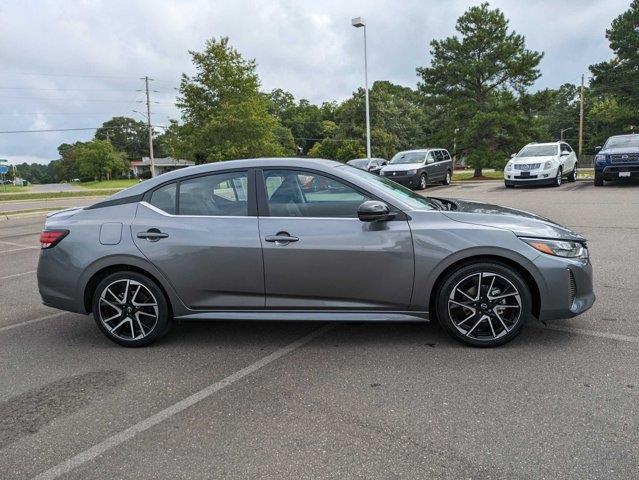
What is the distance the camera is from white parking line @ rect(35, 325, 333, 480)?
2.73 m

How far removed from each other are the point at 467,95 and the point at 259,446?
31.6 meters

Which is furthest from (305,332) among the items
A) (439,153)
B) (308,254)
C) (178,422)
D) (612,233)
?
(439,153)

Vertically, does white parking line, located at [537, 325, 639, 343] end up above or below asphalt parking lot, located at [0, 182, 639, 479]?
above

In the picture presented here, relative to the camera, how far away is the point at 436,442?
2.81 metres

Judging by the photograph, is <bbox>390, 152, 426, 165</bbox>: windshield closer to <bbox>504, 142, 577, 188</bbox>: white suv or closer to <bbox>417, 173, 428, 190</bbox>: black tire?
<bbox>417, 173, 428, 190</bbox>: black tire

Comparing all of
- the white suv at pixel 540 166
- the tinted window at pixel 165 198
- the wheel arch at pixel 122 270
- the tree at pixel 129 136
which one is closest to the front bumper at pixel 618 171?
the white suv at pixel 540 166

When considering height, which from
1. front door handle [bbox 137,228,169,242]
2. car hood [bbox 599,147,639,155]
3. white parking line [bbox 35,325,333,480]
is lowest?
white parking line [bbox 35,325,333,480]

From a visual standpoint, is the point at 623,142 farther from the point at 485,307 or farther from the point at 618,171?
the point at 485,307

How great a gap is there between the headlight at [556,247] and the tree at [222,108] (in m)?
36.0

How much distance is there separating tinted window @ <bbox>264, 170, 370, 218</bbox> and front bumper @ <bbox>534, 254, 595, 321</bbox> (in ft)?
4.84

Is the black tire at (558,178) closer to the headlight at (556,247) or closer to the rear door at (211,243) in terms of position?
the headlight at (556,247)

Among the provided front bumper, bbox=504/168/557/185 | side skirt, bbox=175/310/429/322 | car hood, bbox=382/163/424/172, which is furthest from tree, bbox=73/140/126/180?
side skirt, bbox=175/310/429/322

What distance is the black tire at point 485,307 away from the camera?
13.0ft

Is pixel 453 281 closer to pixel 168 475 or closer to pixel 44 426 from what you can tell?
pixel 168 475
